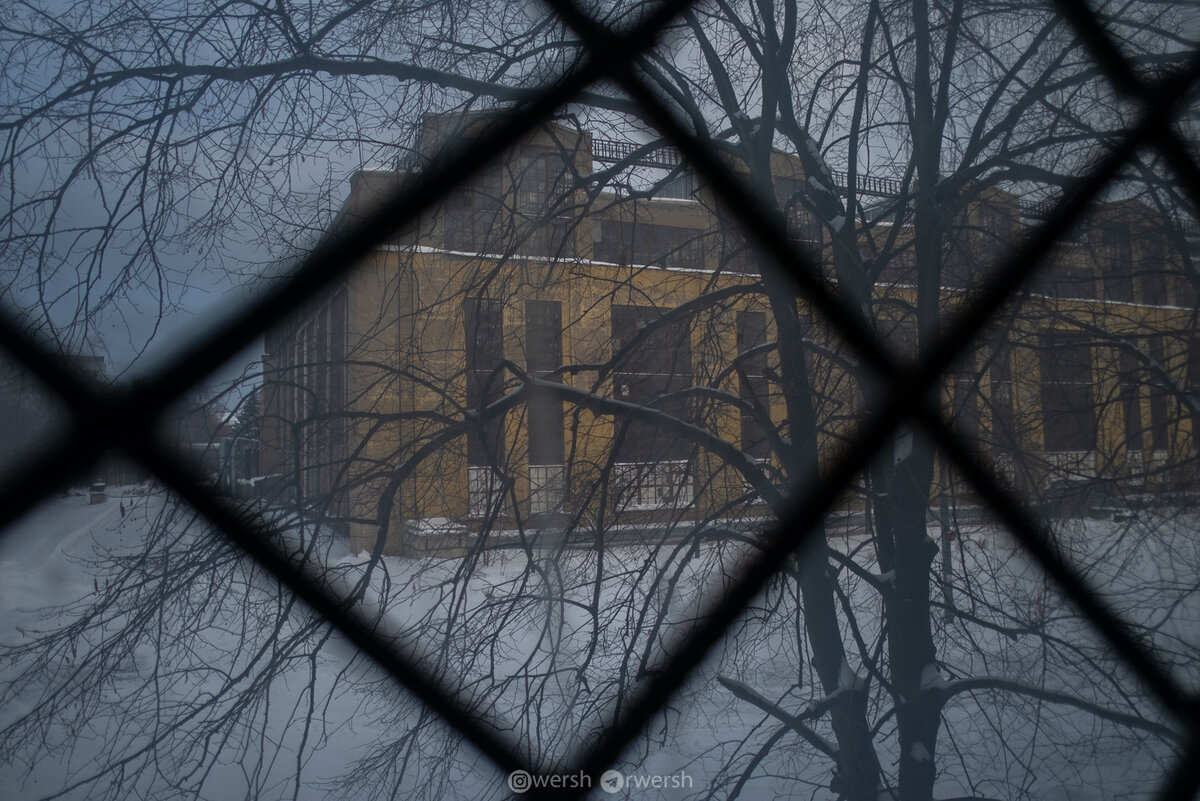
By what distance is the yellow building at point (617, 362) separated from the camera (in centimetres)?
158

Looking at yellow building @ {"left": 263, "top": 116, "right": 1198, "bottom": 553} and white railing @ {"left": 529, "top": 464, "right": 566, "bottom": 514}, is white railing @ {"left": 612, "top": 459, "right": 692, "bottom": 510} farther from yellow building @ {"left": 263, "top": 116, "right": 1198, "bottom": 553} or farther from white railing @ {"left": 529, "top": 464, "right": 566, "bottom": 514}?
white railing @ {"left": 529, "top": 464, "right": 566, "bottom": 514}

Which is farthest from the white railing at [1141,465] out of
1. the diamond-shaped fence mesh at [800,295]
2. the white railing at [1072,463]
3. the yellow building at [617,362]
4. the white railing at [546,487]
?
the white railing at [546,487]

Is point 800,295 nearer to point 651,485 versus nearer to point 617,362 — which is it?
point 617,362

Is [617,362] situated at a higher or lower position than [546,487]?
higher

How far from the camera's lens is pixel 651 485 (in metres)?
1.83

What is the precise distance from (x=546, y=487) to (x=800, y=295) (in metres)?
0.79

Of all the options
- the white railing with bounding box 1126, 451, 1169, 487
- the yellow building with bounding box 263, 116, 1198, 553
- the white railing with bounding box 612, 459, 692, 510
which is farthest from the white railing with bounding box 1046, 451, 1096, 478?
the white railing with bounding box 612, 459, 692, 510

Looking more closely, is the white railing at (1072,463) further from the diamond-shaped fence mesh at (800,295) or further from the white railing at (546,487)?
the white railing at (546,487)

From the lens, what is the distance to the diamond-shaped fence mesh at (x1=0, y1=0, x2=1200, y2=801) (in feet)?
4.50

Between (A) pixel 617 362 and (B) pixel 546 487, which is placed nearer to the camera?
(B) pixel 546 487

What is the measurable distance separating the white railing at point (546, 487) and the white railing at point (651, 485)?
13 cm

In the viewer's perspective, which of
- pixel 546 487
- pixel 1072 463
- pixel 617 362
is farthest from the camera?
pixel 1072 463

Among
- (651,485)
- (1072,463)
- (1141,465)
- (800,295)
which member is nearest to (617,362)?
(651,485)

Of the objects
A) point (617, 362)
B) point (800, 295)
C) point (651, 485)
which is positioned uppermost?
point (800, 295)
